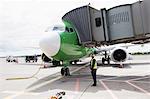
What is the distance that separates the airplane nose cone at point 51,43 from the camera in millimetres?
13133

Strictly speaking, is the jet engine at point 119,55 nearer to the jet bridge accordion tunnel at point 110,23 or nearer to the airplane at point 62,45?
the airplane at point 62,45

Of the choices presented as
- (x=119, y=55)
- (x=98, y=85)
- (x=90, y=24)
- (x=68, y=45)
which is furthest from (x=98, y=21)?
(x=119, y=55)

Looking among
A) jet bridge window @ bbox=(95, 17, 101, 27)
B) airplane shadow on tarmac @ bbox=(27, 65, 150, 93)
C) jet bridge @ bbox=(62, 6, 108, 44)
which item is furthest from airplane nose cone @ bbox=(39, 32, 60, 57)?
jet bridge window @ bbox=(95, 17, 101, 27)

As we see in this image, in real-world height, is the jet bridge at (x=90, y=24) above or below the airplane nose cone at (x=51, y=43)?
above

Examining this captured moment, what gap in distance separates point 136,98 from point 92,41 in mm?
6924

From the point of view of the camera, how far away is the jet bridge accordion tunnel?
14031 millimetres

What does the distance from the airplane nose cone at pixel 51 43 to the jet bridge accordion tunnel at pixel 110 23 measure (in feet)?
9.07

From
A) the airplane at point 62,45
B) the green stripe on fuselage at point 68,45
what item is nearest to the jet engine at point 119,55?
the airplane at point 62,45

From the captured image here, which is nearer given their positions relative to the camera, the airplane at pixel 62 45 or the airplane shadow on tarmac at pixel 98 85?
the airplane shadow on tarmac at pixel 98 85

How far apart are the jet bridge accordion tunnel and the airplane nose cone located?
9.07 ft

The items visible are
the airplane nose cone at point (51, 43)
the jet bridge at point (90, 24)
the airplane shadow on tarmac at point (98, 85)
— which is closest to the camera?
the airplane shadow on tarmac at point (98, 85)

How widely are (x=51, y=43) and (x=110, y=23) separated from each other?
160 inches

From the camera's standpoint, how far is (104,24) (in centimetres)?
1513

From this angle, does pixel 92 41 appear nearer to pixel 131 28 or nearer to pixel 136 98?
pixel 131 28
